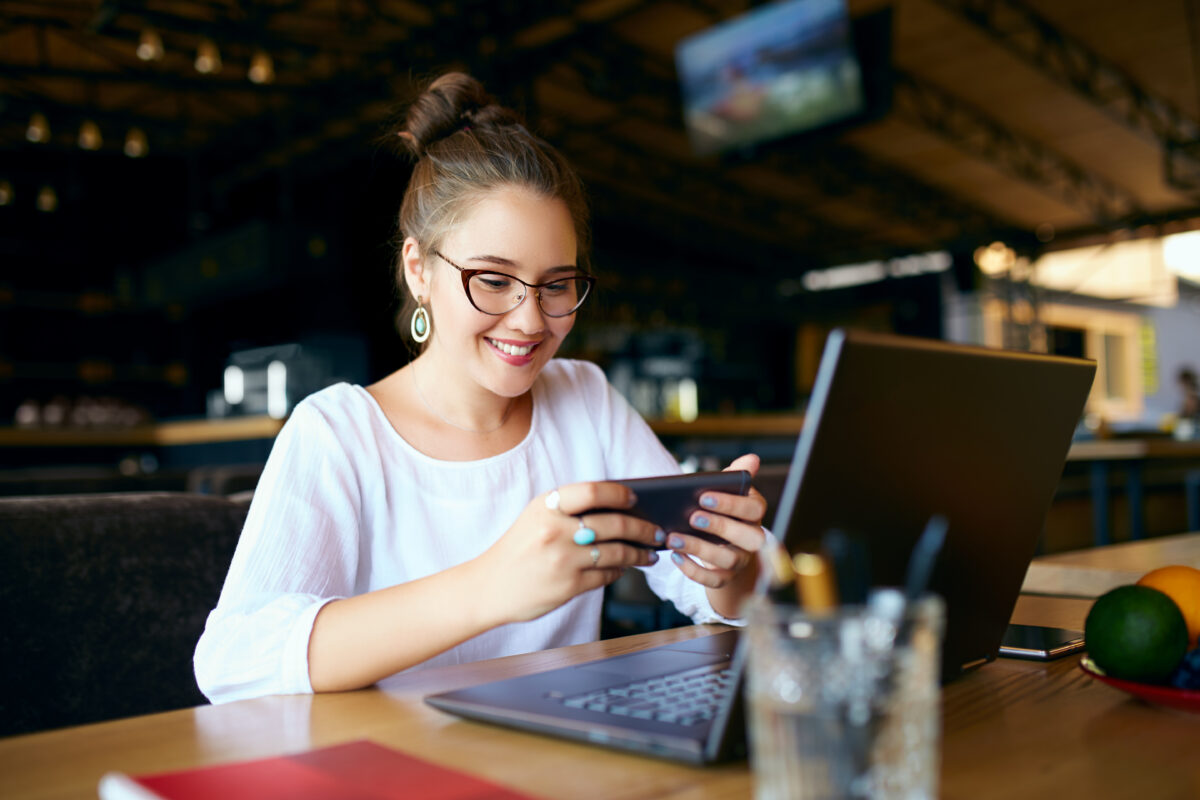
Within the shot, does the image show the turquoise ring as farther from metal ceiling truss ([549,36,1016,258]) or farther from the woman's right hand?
metal ceiling truss ([549,36,1016,258])

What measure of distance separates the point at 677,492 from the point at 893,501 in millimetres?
189

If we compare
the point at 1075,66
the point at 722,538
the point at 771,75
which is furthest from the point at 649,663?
the point at 1075,66

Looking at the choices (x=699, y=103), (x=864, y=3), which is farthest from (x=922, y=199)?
(x=699, y=103)

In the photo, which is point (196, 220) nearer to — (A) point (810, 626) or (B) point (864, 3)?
(B) point (864, 3)

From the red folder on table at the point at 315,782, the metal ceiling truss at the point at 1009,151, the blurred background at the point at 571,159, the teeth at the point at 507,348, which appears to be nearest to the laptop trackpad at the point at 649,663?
the red folder on table at the point at 315,782

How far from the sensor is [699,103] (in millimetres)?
5703

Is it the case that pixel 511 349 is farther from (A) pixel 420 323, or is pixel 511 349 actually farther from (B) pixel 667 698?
(B) pixel 667 698

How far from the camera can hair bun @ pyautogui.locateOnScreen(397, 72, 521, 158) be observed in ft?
4.49

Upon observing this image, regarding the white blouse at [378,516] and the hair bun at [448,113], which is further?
the hair bun at [448,113]

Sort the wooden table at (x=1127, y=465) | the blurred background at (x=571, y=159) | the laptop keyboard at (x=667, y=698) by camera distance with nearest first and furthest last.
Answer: the laptop keyboard at (x=667, y=698), the wooden table at (x=1127, y=465), the blurred background at (x=571, y=159)

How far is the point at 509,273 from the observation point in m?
1.18

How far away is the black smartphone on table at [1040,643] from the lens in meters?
0.92

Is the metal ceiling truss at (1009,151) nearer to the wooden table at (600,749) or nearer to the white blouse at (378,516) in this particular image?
the white blouse at (378,516)

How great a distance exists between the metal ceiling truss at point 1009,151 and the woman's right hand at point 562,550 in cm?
766
